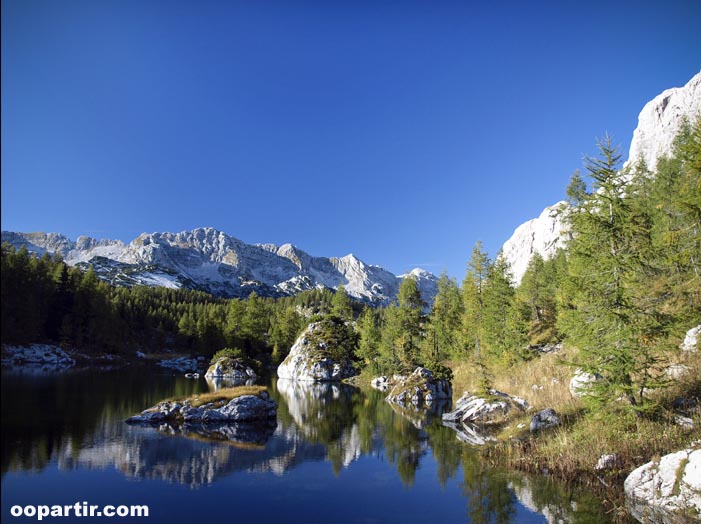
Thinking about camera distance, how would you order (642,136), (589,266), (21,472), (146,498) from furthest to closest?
1. (642,136)
2. (589,266)
3. (21,472)
4. (146,498)

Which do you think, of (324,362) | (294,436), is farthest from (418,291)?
(294,436)

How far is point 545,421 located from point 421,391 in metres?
29.7

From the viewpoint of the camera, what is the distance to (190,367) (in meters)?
104

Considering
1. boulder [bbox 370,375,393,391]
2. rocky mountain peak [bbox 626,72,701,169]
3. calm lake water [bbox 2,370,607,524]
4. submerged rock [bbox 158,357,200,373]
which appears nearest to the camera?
calm lake water [bbox 2,370,607,524]

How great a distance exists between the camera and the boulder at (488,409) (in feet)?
115

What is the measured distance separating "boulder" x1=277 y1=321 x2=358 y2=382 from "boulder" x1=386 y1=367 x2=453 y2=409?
122 feet

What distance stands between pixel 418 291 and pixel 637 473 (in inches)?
2917

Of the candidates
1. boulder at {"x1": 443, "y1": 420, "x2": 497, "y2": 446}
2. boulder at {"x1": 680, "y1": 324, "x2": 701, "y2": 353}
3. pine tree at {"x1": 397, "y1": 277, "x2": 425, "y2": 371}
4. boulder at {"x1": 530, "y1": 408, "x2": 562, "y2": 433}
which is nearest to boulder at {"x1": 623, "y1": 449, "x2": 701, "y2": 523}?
boulder at {"x1": 530, "y1": 408, "x2": 562, "y2": 433}

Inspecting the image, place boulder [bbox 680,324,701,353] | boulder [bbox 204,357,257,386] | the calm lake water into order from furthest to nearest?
boulder [bbox 204,357,257,386], boulder [bbox 680,324,701,353], the calm lake water

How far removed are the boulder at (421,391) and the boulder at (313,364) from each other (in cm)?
3717

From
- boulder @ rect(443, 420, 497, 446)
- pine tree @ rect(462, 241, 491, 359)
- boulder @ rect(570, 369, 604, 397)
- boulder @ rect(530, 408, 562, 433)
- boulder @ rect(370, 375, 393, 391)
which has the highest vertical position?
pine tree @ rect(462, 241, 491, 359)

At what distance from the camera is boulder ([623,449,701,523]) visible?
14656mm

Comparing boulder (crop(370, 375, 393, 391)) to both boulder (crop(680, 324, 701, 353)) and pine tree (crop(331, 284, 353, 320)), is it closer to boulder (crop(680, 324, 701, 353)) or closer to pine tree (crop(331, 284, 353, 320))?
boulder (crop(680, 324, 701, 353))

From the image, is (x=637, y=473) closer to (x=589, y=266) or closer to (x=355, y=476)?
(x=589, y=266)
